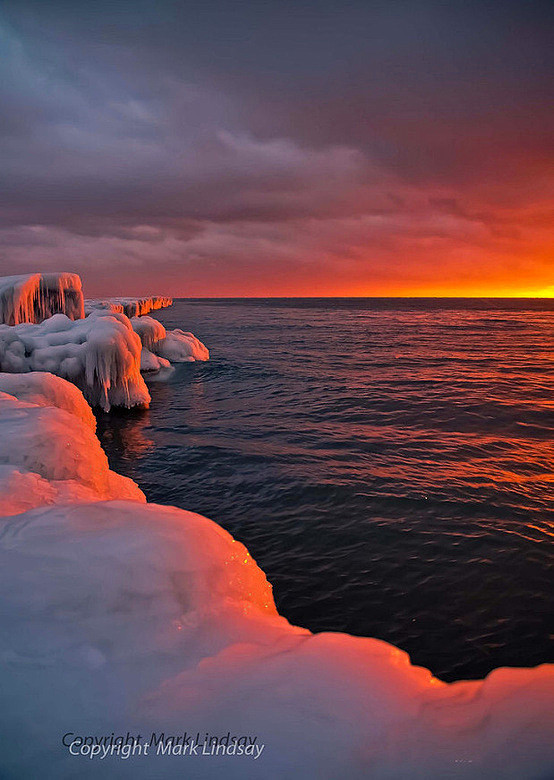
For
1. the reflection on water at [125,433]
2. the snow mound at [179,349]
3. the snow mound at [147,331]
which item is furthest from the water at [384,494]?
the snow mound at [179,349]

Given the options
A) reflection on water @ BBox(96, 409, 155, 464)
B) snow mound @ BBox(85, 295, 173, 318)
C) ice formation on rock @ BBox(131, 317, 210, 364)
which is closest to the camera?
reflection on water @ BBox(96, 409, 155, 464)

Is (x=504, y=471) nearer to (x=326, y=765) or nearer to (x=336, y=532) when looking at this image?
(x=336, y=532)

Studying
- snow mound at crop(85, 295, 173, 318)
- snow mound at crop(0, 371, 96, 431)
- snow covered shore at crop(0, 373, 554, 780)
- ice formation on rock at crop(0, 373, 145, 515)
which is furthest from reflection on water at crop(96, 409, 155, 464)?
snow mound at crop(85, 295, 173, 318)

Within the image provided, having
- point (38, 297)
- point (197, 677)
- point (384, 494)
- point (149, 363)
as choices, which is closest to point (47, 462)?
point (197, 677)

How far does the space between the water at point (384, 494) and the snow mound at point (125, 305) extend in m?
19.9

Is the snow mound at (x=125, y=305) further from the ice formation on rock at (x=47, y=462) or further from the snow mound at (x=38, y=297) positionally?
the ice formation on rock at (x=47, y=462)

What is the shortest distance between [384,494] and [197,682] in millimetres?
7694

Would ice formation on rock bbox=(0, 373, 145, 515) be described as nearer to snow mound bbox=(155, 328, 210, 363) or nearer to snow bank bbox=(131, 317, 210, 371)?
snow bank bbox=(131, 317, 210, 371)

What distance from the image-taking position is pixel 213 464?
38.1 feet

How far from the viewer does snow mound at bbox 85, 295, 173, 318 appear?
49494 mm

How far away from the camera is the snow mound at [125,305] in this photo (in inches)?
1949

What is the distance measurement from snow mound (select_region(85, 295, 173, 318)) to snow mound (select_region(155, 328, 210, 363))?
4.80 meters

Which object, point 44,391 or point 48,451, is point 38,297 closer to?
point 44,391

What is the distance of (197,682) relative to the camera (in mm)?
2264
